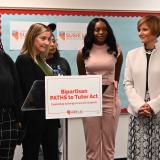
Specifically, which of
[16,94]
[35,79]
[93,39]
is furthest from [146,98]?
[16,94]

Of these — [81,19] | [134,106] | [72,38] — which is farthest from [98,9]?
[134,106]

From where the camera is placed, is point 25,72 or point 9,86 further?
point 25,72

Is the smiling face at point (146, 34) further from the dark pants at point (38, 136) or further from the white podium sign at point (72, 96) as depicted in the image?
the dark pants at point (38, 136)

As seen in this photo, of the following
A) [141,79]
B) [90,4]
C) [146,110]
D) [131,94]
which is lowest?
[146,110]

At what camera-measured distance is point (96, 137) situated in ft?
9.60

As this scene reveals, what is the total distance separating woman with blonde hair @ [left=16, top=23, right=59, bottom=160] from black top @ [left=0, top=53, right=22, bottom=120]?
113 mm

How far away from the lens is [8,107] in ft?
7.45

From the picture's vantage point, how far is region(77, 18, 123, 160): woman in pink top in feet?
9.45

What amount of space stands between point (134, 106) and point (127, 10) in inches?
65.2

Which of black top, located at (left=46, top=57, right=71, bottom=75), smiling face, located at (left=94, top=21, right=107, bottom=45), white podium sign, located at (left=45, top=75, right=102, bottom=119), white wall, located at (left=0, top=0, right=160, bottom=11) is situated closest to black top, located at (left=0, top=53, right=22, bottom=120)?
white podium sign, located at (left=45, top=75, right=102, bottom=119)

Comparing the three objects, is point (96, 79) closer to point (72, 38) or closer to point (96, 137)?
point (96, 137)

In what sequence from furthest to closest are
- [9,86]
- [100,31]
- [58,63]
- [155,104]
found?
[58,63] → [100,31] → [155,104] → [9,86]

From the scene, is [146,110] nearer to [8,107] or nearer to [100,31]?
[100,31]

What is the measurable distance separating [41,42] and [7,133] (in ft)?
2.42
